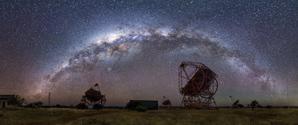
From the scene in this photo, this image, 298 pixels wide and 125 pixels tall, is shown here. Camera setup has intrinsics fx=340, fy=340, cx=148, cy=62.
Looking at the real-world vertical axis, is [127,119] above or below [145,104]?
below

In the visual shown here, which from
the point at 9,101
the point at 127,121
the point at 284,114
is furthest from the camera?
the point at 9,101

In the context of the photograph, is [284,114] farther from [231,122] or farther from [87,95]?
[87,95]

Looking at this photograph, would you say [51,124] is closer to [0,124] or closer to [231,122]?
[0,124]

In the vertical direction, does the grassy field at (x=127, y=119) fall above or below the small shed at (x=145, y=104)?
below

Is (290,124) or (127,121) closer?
(127,121)

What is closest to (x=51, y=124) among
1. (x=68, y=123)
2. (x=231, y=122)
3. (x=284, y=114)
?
(x=68, y=123)

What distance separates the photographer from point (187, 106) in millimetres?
84625

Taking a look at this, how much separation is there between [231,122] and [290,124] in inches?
382

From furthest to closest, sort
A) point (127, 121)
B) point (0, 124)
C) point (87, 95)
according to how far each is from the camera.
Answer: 1. point (87, 95)
2. point (127, 121)
3. point (0, 124)

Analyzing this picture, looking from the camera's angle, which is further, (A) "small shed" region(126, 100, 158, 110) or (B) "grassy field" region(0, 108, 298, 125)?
(A) "small shed" region(126, 100, 158, 110)

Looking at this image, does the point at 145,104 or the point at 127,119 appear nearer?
the point at 127,119

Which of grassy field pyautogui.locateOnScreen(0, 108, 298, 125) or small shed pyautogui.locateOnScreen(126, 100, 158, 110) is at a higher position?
small shed pyautogui.locateOnScreen(126, 100, 158, 110)

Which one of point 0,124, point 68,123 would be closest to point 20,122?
point 0,124

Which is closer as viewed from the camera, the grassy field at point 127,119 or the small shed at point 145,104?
the grassy field at point 127,119
